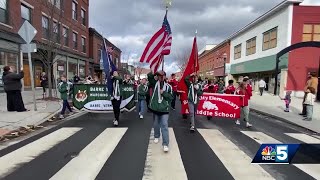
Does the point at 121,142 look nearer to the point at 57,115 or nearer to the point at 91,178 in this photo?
the point at 91,178

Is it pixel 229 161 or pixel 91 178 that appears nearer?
pixel 91 178

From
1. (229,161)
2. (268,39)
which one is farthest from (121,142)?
(268,39)

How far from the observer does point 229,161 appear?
6.36 meters

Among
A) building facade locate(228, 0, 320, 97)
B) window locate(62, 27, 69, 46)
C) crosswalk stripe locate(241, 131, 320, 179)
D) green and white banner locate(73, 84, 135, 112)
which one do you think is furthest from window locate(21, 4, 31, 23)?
building facade locate(228, 0, 320, 97)

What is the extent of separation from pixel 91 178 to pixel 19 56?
20.3 meters

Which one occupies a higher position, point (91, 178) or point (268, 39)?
point (268, 39)

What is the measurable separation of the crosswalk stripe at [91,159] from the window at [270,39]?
27238mm

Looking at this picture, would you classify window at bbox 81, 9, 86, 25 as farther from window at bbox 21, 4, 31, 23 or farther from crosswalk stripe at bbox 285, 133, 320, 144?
crosswalk stripe at bbox 285, 133, 320, 144

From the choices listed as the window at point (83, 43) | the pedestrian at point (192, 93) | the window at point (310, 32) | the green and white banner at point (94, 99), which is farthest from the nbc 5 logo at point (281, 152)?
the window at point (83, 43)

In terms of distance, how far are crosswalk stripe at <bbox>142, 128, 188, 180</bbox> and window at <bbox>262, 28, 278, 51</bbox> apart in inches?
1092

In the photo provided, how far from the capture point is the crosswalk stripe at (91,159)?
5344 millimetres

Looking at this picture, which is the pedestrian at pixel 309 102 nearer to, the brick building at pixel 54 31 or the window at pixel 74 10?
the brick building at pixel 54 31

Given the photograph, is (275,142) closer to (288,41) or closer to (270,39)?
(288,41)

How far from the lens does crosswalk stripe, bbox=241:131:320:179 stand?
5809 mm
